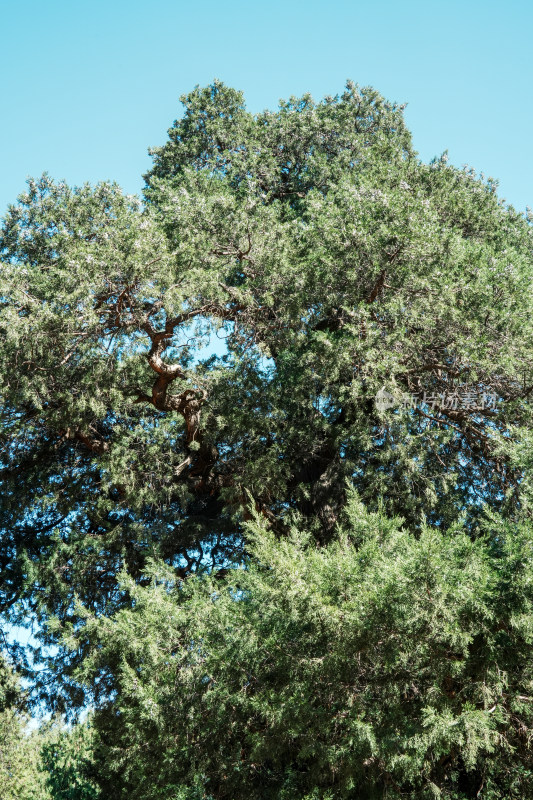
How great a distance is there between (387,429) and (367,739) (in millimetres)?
5493

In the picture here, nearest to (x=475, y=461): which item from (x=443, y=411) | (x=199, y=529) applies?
(x=443, y=411)

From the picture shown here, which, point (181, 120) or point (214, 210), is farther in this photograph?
point (181, 120)

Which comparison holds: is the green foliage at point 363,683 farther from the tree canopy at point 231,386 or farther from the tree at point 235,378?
the tree at point 235,378

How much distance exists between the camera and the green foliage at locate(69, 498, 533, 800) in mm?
6848

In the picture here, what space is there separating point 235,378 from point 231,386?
5.9 inches

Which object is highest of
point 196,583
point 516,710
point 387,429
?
point 387,429

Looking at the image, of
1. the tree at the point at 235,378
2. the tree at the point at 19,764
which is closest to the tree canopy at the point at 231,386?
the tree at the point at 235,378

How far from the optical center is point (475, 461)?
39.5 ft

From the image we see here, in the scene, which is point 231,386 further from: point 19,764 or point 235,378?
point 19,764

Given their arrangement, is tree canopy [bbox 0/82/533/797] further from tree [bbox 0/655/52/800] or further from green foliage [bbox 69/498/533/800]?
tree [bbox 0/655/52/800]

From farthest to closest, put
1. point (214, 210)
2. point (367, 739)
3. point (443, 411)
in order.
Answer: point (214, 210)
point (443, 411)
point (367, 739)

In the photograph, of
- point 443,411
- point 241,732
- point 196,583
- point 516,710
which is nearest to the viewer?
point 516,710

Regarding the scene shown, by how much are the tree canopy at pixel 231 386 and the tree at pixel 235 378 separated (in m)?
0.04

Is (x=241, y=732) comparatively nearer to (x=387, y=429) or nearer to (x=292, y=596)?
(x=292, y=596)
